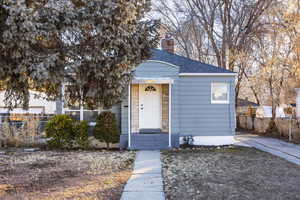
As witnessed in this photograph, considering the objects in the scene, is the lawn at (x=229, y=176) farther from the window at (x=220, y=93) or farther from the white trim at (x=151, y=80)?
the white trim at (x=151, y=80)

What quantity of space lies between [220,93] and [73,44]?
706cm

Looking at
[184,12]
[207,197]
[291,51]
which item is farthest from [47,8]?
[184,12]

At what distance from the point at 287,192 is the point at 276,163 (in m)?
2.63

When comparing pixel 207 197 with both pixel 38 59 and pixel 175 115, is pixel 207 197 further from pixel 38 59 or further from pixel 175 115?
pixel 175 115

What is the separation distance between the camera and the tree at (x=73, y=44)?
12.0 ft

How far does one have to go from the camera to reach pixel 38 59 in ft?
12.7

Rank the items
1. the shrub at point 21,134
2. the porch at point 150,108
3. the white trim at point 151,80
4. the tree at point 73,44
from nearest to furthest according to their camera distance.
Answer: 1. the tree at point 73,44
2. the white trim at point 151,80
3. the shrub at point 21,134
4. the porch at point 150,108

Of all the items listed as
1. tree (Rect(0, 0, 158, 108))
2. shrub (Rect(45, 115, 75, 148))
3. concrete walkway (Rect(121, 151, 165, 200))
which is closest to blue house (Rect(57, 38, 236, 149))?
shrub (Rect(45, 115, 75, 148))

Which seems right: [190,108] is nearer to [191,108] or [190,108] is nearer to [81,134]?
[191,108]

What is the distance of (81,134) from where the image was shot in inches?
367

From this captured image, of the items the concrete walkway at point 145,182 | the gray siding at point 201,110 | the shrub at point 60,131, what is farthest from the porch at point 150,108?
the concrete walkway at point 145,182

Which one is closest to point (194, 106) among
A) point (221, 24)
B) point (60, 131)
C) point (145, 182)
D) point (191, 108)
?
point (191, 108)

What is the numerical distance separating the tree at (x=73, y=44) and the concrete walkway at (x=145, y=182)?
1739mm

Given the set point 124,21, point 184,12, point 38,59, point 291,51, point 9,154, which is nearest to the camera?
point 38,59
